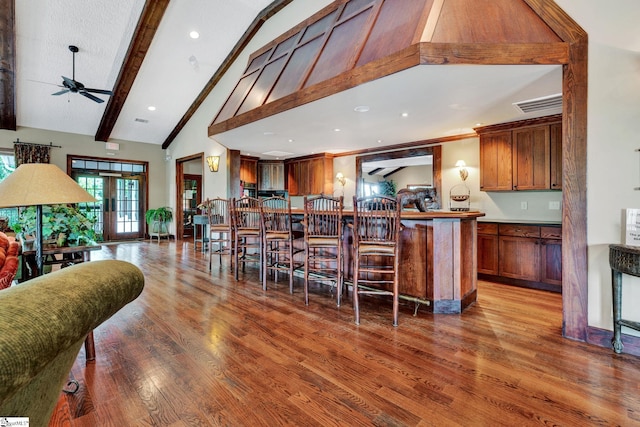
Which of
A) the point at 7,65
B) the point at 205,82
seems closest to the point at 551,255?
the point at 205,82

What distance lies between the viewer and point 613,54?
221 cm

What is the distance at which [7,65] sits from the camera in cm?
510

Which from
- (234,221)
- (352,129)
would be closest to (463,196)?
(352,129)

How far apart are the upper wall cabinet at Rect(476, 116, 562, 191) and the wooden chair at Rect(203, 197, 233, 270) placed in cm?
395

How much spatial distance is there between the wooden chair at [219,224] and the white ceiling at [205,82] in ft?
4.19

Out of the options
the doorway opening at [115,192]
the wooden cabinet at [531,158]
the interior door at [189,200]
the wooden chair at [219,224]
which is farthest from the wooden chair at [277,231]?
the doorway opening at [115,192]

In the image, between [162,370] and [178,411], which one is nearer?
[178,411]

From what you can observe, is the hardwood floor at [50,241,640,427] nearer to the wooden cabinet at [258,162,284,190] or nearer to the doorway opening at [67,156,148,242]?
the wooden cabinet at [258,162,284,190]

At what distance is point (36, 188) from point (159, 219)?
726 cm

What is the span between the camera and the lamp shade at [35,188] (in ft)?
4.86

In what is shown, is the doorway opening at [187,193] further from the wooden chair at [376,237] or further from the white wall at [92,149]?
the wooden chair at [376,237]

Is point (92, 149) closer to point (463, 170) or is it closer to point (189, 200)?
point (189, 200)

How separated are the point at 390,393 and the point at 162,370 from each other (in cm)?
142

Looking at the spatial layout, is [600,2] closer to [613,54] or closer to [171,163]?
[613,54]
